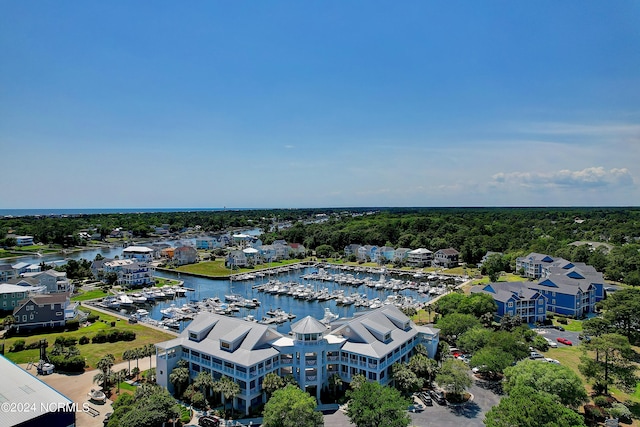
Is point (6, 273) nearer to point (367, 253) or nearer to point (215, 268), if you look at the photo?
point (215, 268)

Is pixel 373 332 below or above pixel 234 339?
below

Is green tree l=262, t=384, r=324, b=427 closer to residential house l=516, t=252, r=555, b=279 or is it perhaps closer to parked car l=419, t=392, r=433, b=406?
parked car l=419, t=392, r=433, b=406

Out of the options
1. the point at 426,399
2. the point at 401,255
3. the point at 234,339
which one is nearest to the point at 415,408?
the point at 426,399

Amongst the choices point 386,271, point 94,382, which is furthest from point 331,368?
point 386,271

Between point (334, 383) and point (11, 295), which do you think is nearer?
point (334, 383)

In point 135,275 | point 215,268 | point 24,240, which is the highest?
point 24,240

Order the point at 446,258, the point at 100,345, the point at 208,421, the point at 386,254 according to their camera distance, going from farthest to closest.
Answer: the point at 386,254 → the point at 446,258 → the point at 100,345 → the point at 208,421
